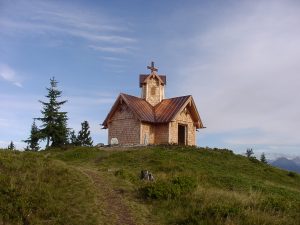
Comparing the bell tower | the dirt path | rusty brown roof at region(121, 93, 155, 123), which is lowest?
the dirt path

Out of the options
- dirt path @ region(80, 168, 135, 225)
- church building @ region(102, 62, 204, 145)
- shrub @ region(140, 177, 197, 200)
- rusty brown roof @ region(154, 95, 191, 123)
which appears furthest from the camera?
rusty brown roof @ region(154, 95, 191, 123)

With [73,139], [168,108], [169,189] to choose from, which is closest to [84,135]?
[73,139]

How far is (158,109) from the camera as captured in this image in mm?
40250

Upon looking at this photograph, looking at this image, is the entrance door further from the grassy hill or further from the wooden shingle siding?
the grassy hill

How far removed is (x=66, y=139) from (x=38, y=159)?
29.1 metres

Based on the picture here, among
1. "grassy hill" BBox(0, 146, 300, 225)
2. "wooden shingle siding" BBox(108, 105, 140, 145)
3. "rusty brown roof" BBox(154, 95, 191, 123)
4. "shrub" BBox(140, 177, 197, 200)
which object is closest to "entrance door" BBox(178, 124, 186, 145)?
"rusty brown roof" BBox(154, 95, 191, 123)

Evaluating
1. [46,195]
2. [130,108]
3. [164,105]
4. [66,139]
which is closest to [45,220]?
[46,195]

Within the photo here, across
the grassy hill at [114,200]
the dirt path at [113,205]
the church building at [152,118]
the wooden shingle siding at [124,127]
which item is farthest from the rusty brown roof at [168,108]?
the dirt path at [113,205]

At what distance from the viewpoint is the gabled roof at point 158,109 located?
124ft

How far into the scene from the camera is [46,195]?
14367mm

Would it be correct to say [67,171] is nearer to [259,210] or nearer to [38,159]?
[38,159]

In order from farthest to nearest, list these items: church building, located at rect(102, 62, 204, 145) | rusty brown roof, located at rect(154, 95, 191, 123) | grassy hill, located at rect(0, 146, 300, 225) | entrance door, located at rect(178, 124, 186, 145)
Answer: entrance door, located at rect(178, 124, 186, 145) < rusty brown roof, located at rect(154, 95, 191, 123) < church building, located at rect(102, 62, 204, 145) < grassy hill, located at rect(0, 146, 300, 225)

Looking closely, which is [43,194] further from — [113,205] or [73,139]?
[73,139]

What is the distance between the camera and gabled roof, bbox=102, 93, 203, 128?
37.9 meters
